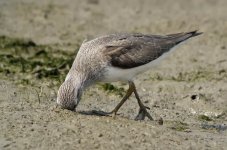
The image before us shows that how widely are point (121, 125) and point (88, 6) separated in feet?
36.2

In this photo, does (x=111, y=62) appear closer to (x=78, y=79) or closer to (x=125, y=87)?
(x=78, y=79)

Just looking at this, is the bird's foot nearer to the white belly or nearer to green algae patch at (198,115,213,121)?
the white belly

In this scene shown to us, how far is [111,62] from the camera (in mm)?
10102

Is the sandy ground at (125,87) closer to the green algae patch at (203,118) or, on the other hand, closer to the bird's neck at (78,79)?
the green algae patch at (203,118)

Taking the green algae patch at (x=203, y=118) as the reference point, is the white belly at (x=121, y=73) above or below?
above

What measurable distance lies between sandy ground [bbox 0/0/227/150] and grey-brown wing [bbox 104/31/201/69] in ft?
2.88

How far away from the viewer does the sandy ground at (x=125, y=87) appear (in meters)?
9.17

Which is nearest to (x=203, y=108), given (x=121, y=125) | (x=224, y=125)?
(x=224, y=125)

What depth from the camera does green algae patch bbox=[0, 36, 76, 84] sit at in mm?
13047

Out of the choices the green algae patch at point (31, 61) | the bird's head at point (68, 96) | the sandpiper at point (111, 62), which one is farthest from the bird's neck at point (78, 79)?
the green algae patch at point (31, 61)

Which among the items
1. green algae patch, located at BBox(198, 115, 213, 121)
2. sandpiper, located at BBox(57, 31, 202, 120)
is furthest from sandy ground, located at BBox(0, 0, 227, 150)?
sandpiper, located at BBox(57, 31, 202, 120)

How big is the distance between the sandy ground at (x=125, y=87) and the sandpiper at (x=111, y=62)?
1.03 ft

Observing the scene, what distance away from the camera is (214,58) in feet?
48.8

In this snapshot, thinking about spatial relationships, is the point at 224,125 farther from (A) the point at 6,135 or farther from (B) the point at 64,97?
(A) the point at 6,135
